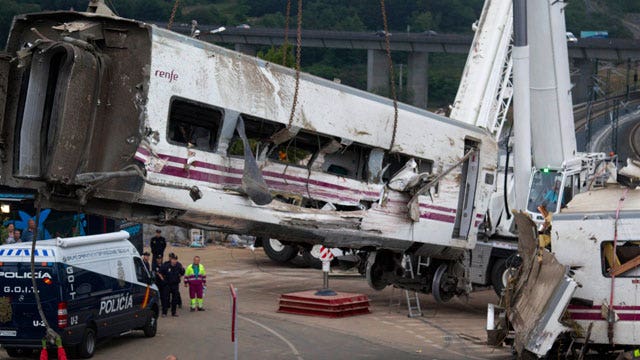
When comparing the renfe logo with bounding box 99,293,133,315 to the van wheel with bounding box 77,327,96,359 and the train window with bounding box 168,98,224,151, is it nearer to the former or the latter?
the van wheel with bounding box 77,327,96,359

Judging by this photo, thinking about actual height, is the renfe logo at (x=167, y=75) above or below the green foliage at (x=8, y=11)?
below

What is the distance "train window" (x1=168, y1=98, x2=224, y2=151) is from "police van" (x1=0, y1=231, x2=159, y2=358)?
4.20 meters

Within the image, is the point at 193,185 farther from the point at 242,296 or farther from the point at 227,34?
the point at 227,34

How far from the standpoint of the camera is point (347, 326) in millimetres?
25734

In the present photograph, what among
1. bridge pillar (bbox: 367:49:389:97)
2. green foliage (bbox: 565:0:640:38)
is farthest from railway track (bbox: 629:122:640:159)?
green foliage (bbox: 565:0:640:38)

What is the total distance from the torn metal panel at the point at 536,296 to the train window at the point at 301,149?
368 centimetres

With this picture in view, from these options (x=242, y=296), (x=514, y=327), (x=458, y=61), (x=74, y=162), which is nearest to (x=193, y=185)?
(x=74, y=162)

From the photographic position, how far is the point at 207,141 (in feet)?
60.3

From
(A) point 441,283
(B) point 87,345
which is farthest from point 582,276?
(B) point 87,345

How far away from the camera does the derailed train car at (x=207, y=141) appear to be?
16.5m

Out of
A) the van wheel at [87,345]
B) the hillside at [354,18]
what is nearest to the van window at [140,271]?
the van wheel at [87,345]

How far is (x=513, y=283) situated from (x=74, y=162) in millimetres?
7906

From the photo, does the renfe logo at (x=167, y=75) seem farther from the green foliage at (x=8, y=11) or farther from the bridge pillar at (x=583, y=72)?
the green foliage at (x=8, y=11)

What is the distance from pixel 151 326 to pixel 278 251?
41.0 feet
